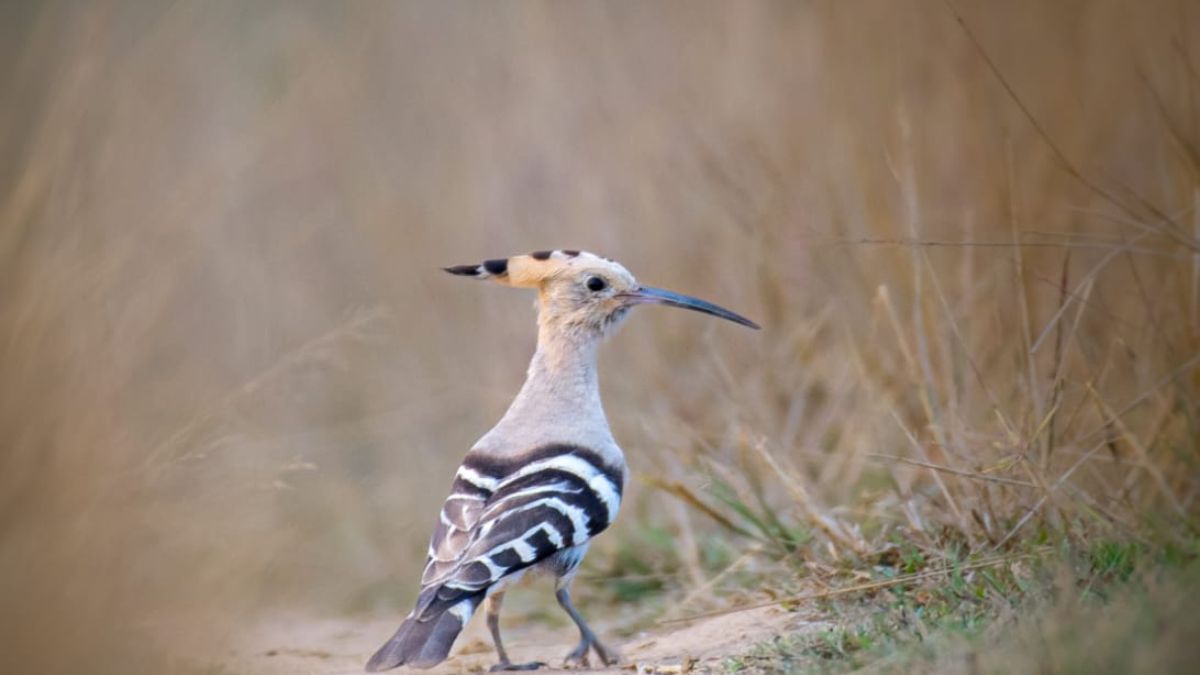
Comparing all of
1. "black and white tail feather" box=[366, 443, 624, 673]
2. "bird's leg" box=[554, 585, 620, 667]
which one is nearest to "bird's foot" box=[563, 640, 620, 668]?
"bird's leg" box=[554, 585, 620, 667]

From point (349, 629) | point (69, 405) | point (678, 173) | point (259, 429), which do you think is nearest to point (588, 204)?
point (678, 173)

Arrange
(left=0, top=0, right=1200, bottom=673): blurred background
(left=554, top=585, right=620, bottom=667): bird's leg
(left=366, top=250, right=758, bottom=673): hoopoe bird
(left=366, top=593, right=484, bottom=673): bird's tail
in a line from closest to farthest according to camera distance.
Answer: (left=366, top=593, right=484, bottom=673): bird's tail → (left=366, top=250, right=758, bottom=673): hoopoe bird → (left=0, top=0, right=1200, bottom=673): blurred background → (left=554, top=585, right=620, bottom=667): bird's leg

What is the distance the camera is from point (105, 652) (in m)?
3.38

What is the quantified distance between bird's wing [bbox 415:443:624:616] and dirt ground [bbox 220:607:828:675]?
359 mm

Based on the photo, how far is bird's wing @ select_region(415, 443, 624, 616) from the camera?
3.53 m

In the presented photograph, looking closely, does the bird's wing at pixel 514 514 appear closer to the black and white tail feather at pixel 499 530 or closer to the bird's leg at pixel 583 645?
the black and white tail feather at pixel 499 530

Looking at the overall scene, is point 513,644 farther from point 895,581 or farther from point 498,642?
point 895,581

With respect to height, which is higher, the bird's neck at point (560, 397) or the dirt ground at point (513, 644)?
the bird's neck at point (560, 397)

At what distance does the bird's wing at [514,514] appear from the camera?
3531 mm

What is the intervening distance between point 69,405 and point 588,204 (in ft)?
11.0

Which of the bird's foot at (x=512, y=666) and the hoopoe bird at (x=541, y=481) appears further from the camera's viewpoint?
the bird's foot at (x=512, y=666)

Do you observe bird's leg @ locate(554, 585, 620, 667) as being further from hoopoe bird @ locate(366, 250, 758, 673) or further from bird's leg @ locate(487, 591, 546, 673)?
bird's leg @ locate(487, 591, 546, 673)

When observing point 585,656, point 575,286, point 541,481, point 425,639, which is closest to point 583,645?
point 585,656

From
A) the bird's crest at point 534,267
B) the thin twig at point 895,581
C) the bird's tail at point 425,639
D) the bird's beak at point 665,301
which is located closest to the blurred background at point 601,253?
the thin twig at point 895,581
